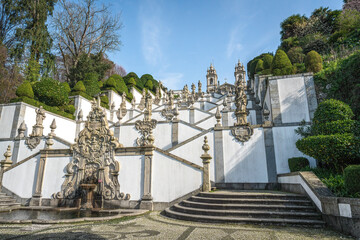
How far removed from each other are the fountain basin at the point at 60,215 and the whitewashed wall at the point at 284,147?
7.31 meters

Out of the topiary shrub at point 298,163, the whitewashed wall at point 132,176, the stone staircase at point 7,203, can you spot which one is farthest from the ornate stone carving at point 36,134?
the topiary shrub at point 298,163

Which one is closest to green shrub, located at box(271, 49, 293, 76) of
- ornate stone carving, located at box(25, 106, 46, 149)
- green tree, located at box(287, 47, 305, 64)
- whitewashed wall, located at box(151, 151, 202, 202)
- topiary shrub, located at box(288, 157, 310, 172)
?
green tree, located at box(287, 47, 305, 64)

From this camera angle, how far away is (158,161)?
31.4 ft

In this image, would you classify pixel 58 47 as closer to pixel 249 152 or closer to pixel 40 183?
pixel 40 183

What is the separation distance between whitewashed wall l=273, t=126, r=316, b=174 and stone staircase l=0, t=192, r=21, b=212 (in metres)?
12.7

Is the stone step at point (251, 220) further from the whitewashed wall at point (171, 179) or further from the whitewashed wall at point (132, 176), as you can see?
the whitewashed wall at point (132, 176)

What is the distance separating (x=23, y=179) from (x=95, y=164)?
4177mm

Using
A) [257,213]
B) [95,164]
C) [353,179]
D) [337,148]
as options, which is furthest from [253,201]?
[95,164]

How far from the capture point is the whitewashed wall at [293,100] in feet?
39.8

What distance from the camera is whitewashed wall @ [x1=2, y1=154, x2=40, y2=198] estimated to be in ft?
34.8

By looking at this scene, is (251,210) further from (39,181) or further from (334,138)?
(39,181)

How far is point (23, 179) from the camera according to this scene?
35.5ft

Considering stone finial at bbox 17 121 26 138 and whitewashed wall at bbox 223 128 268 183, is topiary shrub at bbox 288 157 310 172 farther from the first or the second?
stone finial at bbox 17 121 26 138

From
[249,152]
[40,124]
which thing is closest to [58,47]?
[40,124]
